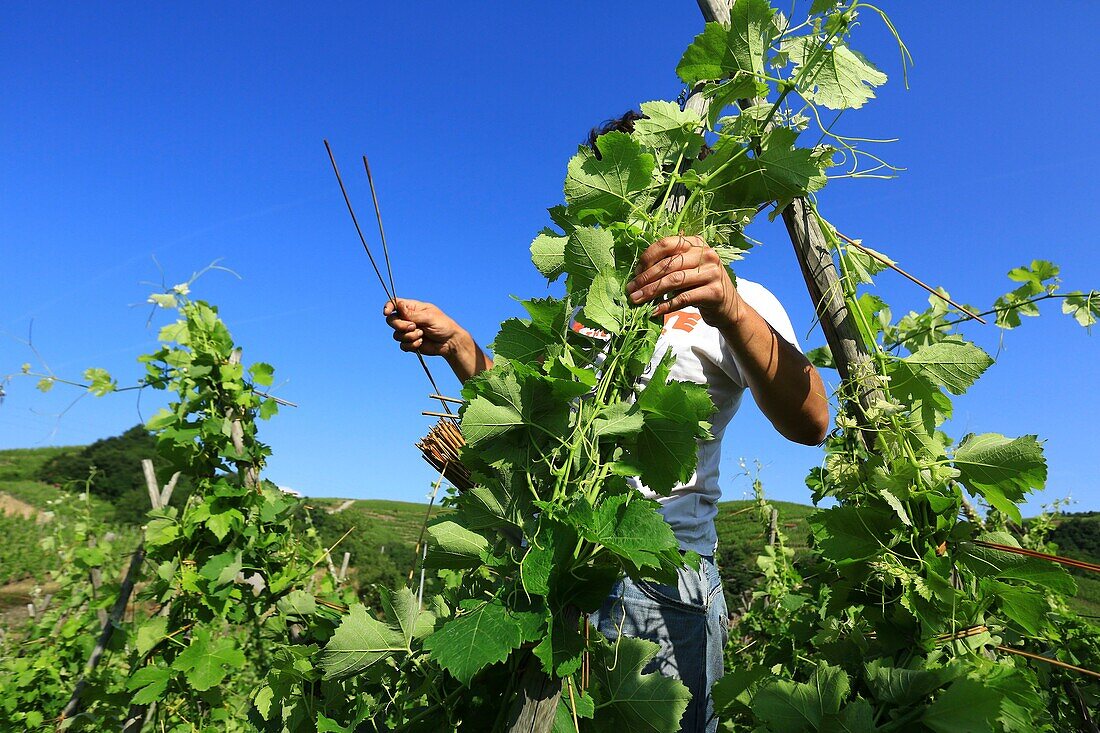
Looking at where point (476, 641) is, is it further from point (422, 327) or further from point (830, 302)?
point (422, 327)

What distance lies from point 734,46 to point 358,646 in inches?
52.9

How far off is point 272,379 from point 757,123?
8.42 ft

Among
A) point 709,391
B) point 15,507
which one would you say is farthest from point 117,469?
point 709,391

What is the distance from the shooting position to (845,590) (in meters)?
1.34

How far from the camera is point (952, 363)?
1342mm

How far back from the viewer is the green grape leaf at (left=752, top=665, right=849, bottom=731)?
1106 mm

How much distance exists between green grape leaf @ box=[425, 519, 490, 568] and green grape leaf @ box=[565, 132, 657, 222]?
61 cm

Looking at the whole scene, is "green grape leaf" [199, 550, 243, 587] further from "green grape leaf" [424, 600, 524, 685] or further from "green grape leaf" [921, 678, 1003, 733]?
"green grape leaf" [921, 678, 1003, 733]

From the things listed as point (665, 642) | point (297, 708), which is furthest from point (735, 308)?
A: point (297, 708)

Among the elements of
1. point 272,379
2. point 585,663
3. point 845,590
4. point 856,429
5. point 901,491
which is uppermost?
point 272,379

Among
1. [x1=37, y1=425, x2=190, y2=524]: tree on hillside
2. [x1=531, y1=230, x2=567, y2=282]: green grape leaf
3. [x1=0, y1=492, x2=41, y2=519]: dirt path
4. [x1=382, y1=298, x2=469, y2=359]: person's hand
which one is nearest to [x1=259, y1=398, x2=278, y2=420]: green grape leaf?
[x1=382, y1=298, x2=469, y2=359]: person's hand

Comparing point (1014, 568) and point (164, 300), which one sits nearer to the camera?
point (1014, 568)

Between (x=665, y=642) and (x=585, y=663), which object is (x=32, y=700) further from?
(x=585, y=663)

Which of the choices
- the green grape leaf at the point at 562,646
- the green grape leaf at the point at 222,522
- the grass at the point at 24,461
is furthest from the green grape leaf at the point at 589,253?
the grass at the point at 24,461
